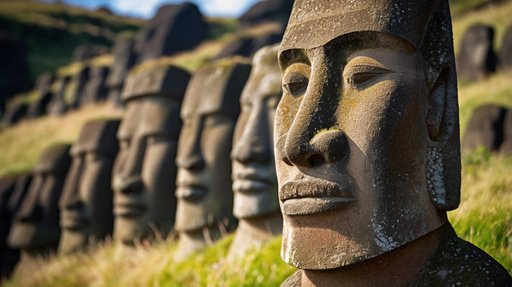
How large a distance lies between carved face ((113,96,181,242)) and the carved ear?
557 centimetres

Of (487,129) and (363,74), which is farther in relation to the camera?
(487,129)

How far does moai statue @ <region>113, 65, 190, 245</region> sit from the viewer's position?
8070 mm

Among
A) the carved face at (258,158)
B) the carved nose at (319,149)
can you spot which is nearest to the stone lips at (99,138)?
the carved face at (258,158)

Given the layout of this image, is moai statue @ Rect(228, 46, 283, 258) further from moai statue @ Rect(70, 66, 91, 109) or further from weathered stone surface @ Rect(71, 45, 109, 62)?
weathered stone surface @ Rect(71, 45, 109, 62)

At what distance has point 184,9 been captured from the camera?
2938 cm

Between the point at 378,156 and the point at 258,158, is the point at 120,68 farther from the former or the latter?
the point at 378,156

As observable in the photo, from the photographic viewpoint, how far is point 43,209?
1105 centimetres

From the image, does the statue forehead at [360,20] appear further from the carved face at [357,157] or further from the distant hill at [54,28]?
the distant hill at [54,28]

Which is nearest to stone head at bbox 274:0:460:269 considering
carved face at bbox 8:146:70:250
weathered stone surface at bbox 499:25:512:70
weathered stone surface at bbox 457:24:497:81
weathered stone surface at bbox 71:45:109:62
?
carved face at bbox 8:146:70:250

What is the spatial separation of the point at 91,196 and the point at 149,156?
1871 millimetres

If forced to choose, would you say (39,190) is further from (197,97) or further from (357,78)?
(357,78)

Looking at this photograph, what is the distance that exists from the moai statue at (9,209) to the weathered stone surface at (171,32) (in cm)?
Answer: 1554

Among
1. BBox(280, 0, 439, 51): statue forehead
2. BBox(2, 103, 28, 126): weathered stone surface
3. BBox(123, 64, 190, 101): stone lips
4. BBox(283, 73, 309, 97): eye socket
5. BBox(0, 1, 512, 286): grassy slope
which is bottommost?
BBox(0, 1, 512, 286): grassy slope

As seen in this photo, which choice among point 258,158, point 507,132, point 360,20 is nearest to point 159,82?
point 258,158
